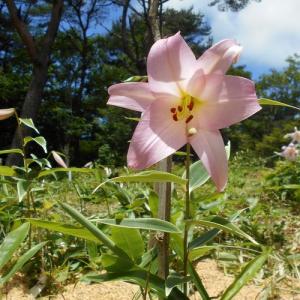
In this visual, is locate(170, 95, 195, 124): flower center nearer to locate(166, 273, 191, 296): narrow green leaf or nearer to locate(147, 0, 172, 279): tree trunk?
locate(147, 0, 172, 279): tree trunk

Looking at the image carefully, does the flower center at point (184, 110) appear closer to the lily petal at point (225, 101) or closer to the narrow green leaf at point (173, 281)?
the lily petal at point (225, 101)

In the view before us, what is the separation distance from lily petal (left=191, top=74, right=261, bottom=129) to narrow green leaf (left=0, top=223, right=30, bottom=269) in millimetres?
412

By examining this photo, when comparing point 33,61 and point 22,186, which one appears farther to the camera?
point 33,61

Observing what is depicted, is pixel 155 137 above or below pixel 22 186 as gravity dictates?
above

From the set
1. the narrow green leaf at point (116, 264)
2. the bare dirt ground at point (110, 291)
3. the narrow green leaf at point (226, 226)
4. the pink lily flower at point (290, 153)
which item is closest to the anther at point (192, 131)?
the narrow green leaf at point (226, 226)

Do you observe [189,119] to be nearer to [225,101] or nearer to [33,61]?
[225,101]

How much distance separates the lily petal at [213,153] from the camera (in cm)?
56

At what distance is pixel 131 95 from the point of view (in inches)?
23.6

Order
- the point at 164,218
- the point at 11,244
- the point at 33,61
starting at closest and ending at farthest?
the point at 164,218 < the point at 11,244 < the point at 33,61

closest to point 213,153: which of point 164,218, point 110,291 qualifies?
point 164,218

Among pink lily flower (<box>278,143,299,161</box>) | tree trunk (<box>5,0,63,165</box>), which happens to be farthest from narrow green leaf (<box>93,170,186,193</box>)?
tree trunk (<box>5,0,63,165</box>)

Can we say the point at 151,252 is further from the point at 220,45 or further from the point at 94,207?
the point at 94,207

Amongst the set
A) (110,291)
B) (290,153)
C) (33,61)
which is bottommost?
(110,291)

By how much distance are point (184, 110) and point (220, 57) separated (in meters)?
0.09
